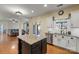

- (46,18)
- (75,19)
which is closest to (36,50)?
(75,19)

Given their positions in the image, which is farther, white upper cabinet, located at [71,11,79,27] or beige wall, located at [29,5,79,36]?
beige wall, located at [29,5,79,36]

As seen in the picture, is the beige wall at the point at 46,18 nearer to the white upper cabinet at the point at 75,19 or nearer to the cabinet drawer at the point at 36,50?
the white upper cabinet at the point at 75,19

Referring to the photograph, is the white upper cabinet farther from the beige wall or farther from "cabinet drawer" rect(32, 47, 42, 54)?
"cabinet drawer" rect(32, 47, 42, 54)

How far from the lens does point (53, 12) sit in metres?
7.75

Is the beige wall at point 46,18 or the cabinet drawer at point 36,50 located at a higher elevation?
the beige wall at point 46,18

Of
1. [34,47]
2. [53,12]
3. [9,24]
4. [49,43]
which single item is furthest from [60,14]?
[9,24]

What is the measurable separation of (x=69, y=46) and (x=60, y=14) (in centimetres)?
232

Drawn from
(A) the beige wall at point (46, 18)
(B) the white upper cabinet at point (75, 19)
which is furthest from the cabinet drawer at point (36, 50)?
(A) the beige wall at point (46, 18)

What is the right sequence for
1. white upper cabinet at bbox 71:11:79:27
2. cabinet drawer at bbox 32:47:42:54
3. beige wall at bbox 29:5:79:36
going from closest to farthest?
1. cabinet drawer at bbox 32:47:42:54
2. white upper cabinet at bbox 71:11:79:27
3. beige wall at bbox 29:5:79:36

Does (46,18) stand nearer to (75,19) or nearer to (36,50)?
(75,19)

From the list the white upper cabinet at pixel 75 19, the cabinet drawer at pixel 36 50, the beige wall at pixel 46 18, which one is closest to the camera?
the cabinet drawer at pixel 36 50

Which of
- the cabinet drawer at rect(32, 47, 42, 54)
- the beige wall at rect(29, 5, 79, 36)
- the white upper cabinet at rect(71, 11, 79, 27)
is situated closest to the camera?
the cabinet drawer at rect(32, 47, 42, 54)

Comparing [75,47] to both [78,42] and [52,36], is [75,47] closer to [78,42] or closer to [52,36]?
[78,42]

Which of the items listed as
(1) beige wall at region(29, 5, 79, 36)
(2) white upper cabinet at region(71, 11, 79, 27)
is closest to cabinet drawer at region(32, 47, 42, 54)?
(2) white upper cabinet at region(71, 11, 79, 27)
